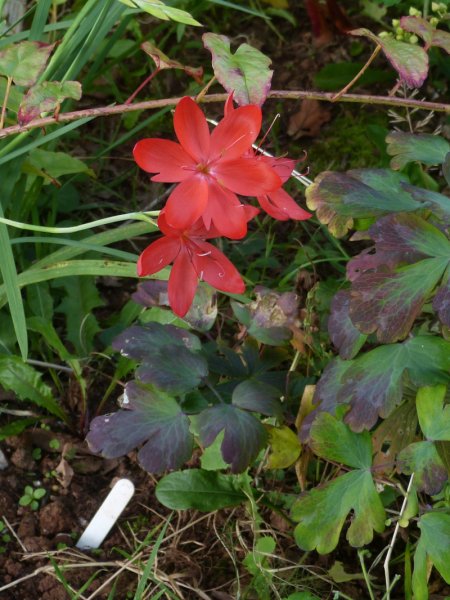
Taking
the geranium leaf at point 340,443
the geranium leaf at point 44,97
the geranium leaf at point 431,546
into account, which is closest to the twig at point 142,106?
the geranium leaf at point 44,97

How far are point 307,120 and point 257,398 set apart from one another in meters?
1.15

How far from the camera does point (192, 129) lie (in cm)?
102

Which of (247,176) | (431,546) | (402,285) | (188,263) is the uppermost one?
(247,176)

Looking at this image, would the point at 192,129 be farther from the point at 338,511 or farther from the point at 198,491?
the point at 198,491

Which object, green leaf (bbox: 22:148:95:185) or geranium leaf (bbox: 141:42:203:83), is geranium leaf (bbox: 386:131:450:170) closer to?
geranium leaf (bbox: 141:42:203:83)

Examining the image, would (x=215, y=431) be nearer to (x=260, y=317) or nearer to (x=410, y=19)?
(x=260, y=317)

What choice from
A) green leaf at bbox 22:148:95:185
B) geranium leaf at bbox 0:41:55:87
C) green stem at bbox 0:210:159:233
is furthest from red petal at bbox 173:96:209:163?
green leaf at bbox 22:148:95:185

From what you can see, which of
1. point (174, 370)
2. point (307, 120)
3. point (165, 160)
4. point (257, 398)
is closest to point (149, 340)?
point (174, 370)

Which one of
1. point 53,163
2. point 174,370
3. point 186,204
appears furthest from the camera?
point 53,163

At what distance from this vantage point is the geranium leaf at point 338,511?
3.85 feet

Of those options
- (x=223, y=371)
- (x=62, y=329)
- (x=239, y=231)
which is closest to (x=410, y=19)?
(x=239, y=231)

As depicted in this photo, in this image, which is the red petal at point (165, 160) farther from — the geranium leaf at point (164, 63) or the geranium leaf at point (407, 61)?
the geranium leaf at point (407, 61)

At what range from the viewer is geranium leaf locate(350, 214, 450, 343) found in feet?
3.72

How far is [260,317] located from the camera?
1.40 metres
